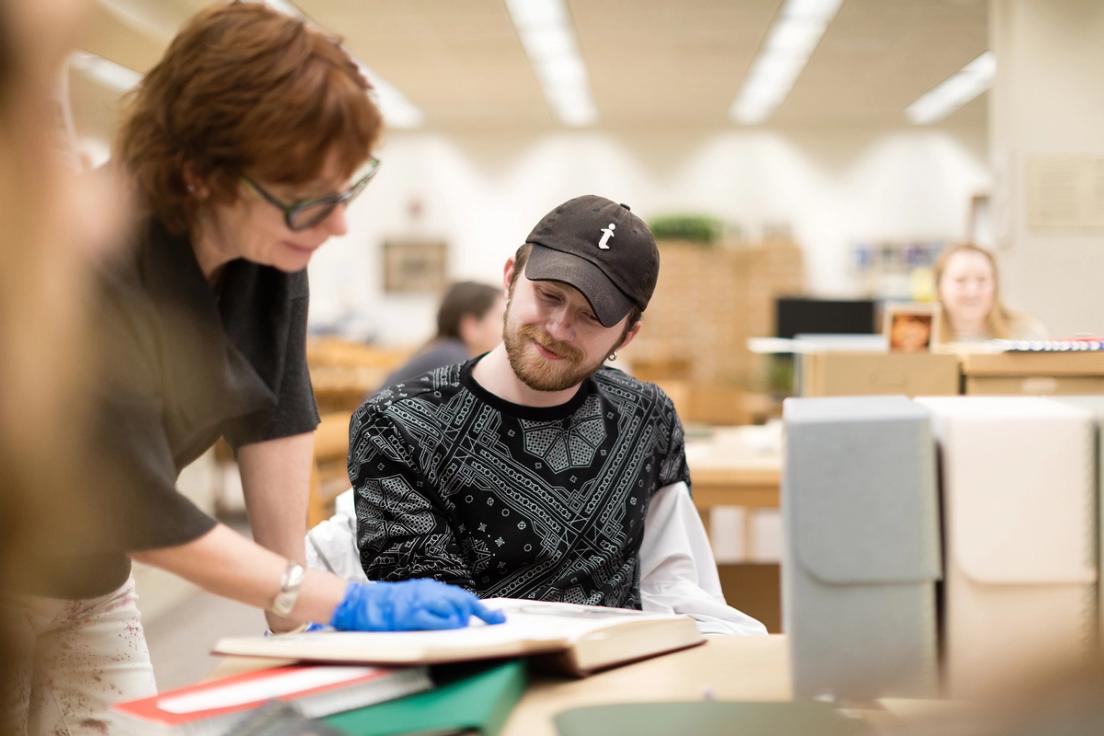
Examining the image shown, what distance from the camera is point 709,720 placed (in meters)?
0.88

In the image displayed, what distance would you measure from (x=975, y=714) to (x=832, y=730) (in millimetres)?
258

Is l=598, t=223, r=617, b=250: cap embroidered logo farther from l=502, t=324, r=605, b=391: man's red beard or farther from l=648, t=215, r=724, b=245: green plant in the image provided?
l=648, t=215, r=724, b=245: green plant

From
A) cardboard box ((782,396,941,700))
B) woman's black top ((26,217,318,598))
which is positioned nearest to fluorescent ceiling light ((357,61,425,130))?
woman's black top ((26,217,318,598))

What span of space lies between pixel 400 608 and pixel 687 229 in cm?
930

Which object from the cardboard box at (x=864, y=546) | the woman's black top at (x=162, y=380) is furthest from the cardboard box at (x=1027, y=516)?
the woman's black top at (x=162, y=380)

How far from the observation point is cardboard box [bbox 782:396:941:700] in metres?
0.94

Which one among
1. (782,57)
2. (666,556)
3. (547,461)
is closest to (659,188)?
(782,57)

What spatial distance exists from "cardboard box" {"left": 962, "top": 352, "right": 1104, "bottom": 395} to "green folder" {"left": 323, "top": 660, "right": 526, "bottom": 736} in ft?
4.79

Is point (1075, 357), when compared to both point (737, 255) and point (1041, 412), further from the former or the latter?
point (737, 255)

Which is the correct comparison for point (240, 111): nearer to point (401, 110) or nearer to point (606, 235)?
point (606, 235)

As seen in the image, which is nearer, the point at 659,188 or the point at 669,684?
the point at 669,684

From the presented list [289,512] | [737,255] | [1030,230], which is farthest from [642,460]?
[737,255]

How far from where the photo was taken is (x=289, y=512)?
1.36 meters

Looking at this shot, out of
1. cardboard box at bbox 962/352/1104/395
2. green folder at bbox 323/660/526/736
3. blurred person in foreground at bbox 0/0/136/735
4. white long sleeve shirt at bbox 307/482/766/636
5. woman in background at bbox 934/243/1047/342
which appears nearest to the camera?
blurred person in foreground at bbox 0/0/136/735
